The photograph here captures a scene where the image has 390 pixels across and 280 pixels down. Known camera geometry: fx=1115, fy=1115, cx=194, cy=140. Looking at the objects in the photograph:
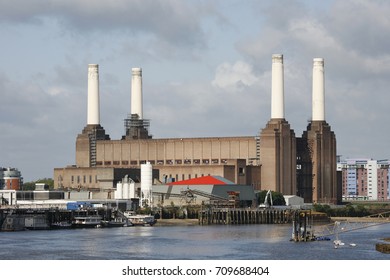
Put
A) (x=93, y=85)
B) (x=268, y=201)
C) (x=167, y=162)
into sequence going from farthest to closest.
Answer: (x=167, y=162) → (x=93, y=85) → (x=268, y=201)

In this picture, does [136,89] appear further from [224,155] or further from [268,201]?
[268,201]

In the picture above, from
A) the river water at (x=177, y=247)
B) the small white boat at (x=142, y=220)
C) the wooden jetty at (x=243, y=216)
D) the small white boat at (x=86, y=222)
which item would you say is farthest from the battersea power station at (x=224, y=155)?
the river water at (x=177, y=247)

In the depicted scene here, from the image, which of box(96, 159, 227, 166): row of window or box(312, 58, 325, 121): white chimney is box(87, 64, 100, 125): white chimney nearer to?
box(96, 159, 227, 166): row of window

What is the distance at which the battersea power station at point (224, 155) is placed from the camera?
162000 millimetres

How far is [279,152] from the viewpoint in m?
163

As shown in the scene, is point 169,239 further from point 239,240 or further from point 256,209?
point 256,209

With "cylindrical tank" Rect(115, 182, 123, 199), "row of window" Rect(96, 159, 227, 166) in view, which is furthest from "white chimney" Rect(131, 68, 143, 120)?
"cylindrical tank" Rect(115, 182, 123, 199)

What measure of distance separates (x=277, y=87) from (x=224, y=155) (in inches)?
777

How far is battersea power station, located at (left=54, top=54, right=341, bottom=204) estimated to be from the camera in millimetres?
162000

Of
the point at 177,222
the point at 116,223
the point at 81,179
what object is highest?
the point at 81,179

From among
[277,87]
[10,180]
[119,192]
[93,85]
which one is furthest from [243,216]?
[10,180]

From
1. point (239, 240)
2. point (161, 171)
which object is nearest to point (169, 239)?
point (239, 240)

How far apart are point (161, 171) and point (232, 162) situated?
13.6 metres

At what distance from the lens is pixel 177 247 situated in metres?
77.5
